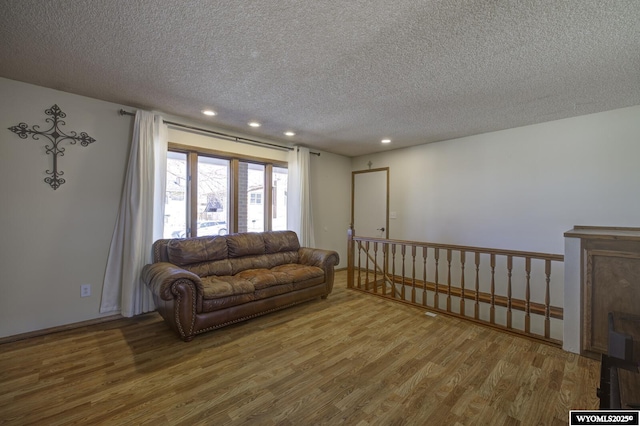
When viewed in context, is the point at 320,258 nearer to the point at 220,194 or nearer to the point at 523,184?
the point at 220,194

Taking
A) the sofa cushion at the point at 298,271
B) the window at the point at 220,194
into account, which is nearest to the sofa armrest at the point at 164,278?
the window at the point at 220,194

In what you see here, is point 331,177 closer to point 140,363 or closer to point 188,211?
point 188,211

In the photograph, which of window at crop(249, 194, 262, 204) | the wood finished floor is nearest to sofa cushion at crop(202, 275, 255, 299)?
the wood finished floor

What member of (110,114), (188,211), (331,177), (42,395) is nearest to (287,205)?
(331,177)

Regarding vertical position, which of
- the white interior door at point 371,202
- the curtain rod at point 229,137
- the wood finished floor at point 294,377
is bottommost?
the wood finished floor at point 294,377

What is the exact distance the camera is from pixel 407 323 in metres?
2.99

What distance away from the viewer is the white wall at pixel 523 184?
3.06 metres

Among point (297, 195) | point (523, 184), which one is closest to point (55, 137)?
point (297, 195)

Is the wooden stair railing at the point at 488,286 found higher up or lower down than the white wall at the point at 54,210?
lower down

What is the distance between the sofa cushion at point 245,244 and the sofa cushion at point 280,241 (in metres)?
0.10

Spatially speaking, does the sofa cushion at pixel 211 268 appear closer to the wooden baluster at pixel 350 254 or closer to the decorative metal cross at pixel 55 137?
the decorative metal cross at pixel 55 137

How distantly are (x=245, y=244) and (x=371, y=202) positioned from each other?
2936mm

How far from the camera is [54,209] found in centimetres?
275

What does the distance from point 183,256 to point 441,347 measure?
116 inches
